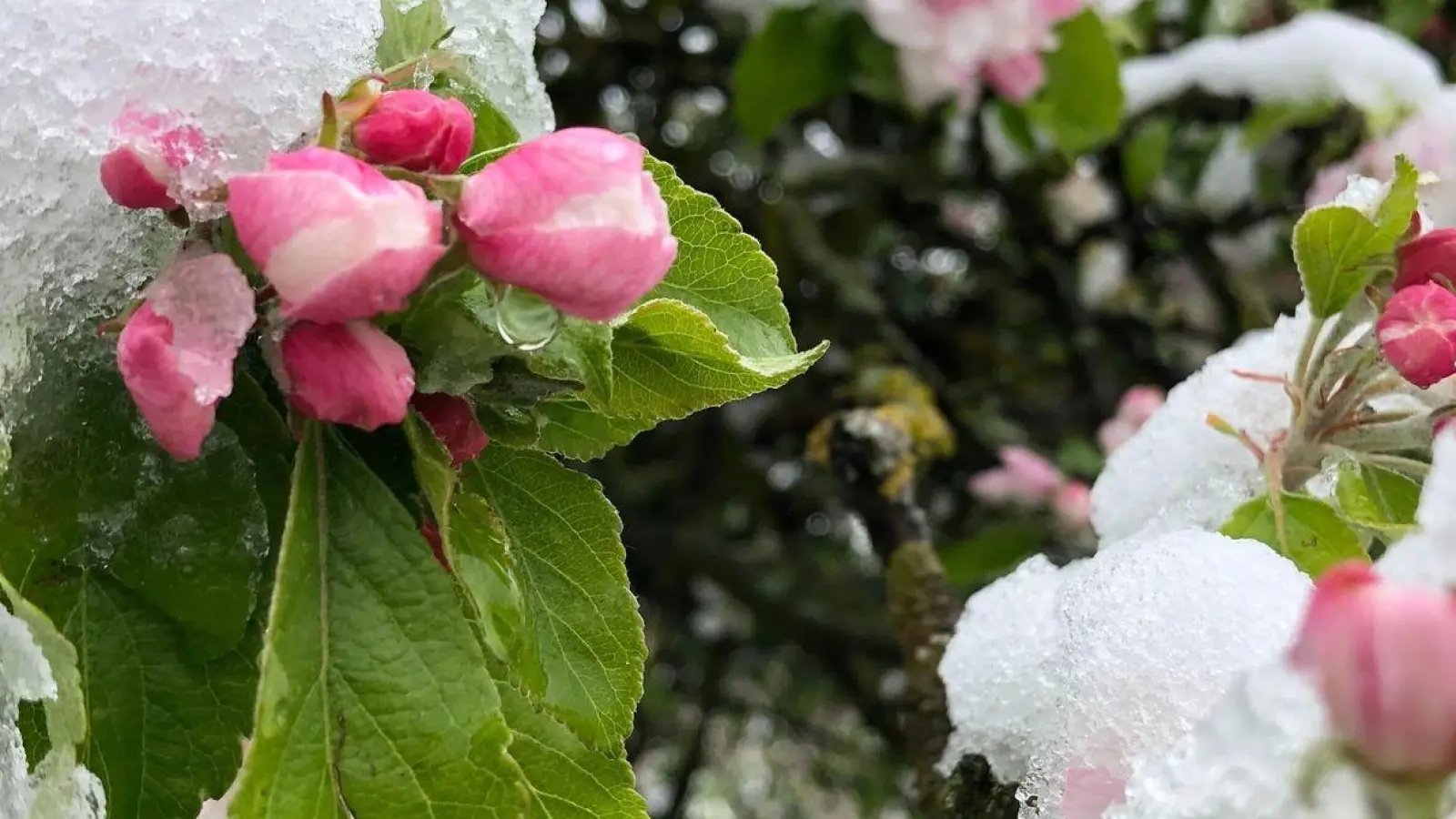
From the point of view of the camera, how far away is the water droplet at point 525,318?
342mm

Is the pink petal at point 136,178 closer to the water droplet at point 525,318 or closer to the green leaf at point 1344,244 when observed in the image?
the water droplet at point 525,318

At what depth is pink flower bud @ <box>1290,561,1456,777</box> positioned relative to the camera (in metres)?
0.23

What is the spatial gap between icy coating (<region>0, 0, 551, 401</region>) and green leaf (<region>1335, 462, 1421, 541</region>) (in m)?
0.44

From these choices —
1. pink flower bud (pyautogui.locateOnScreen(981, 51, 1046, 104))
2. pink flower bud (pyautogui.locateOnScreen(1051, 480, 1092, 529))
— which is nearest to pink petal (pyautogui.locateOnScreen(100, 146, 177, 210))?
pink flower bud (pyautogui.locateOnScreen(981, 51, 1046, 104))

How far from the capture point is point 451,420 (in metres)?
0.39

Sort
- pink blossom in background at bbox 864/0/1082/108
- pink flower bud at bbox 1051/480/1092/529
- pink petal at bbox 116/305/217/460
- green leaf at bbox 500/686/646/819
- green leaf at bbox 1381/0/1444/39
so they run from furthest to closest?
green leaf at bbox 1381/0/1444/39 < pink flower bud at bbox 1051/480/1092/529 < pink blossom in background at bbox 864/0/1082/108 < green leaf at bbox 500/686/646/819 < pink petal at bbox 116/305/217/460

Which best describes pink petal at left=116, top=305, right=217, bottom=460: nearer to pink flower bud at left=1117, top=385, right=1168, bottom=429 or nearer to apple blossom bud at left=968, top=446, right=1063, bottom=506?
pink flower bud at left=1117, top=385, right=1168, bottom=429

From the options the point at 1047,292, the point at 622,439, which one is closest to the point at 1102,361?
the point at 1047,292

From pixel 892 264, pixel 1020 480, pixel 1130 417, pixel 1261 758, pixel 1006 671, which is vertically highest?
pixel 1261 758

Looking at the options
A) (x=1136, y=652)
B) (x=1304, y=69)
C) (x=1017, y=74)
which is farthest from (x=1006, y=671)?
(x=1304, y=69)

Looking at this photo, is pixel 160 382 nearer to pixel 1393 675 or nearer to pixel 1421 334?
pixel 1393 675

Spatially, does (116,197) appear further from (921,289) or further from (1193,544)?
(921,289)

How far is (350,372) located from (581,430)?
14 centimetres

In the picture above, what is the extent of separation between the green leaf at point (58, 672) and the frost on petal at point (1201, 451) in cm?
45
